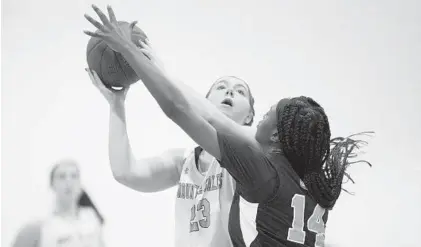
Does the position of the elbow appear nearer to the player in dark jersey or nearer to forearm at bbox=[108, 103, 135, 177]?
the player in dark jersey

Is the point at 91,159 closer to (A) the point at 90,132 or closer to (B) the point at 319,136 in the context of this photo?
(A) the point at 90,132

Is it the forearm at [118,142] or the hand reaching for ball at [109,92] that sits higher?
the hand reaching for ball at [109,92]

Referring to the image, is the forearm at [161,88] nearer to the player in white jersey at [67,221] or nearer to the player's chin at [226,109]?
the player's chin at [226,109]

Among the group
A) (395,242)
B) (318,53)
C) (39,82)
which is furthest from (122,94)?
(395,242)

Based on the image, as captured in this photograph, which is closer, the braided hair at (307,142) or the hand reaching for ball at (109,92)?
the braided hair at (307,142)

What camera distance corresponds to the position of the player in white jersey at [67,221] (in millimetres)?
2855

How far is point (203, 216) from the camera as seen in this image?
205 cm

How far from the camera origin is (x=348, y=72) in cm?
313

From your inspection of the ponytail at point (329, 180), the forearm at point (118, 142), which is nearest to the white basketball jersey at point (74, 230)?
the forearm at point (118, 142)

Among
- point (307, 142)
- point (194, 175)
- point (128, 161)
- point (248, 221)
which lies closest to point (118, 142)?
point (128, 161)

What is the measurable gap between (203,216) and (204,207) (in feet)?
0.10

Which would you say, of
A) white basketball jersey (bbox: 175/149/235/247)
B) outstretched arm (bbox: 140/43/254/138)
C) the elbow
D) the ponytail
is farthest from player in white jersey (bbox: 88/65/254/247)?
the elbow

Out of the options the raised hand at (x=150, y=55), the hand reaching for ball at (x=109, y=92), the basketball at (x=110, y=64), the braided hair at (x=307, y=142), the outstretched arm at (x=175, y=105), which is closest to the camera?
the outstretched arm at (x=175, y=105)

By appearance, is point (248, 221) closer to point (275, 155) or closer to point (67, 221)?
point (275, 155)
